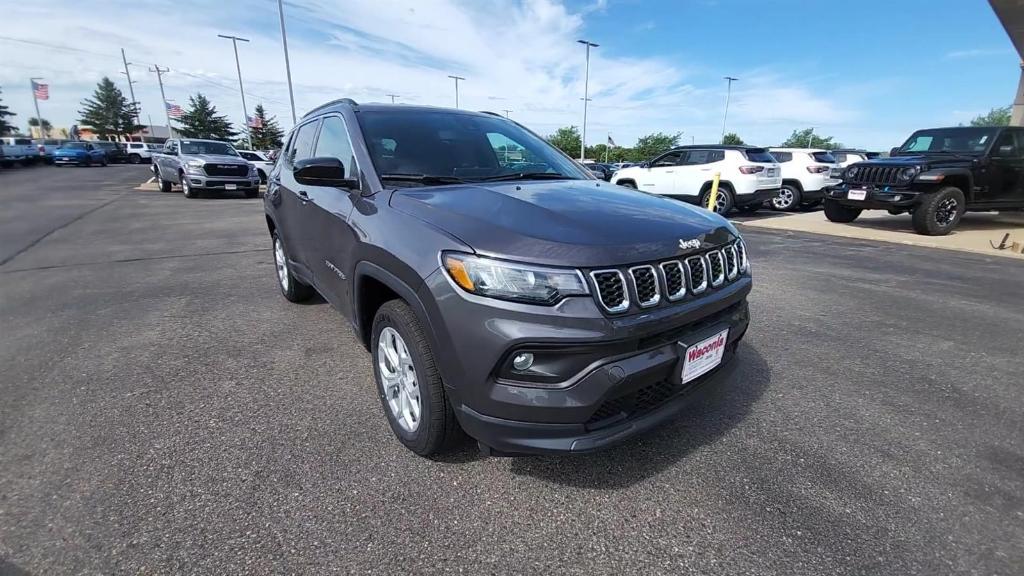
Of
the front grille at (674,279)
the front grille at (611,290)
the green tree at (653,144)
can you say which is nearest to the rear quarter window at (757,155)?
the front grille at (674,279)

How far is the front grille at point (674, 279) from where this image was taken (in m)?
1.94

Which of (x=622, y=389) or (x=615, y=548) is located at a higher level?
(x=622, y=389)

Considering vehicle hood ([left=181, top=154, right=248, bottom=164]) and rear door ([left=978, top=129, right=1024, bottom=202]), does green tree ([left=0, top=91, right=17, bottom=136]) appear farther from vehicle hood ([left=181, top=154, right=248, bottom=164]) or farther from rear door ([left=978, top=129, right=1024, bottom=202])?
rear door ([left=978, top=129, right=1024, bottom=202])

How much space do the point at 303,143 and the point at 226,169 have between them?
41.8ft

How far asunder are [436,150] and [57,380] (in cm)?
275

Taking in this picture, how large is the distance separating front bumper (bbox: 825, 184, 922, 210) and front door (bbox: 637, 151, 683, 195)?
345 cm

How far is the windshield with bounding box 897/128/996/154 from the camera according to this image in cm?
901

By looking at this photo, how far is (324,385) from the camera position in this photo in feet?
9.87

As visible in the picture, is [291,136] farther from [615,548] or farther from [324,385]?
[615,548]

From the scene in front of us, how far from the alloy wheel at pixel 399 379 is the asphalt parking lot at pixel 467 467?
193 mm

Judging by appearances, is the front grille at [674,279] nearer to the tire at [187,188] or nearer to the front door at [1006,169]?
the front door at [1006,169]

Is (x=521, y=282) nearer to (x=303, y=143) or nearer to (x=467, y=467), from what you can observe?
(x=467, y=467)

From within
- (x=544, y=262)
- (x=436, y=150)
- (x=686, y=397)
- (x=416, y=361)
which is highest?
(x=436, y=150)

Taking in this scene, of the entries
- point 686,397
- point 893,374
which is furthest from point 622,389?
point 893,374
